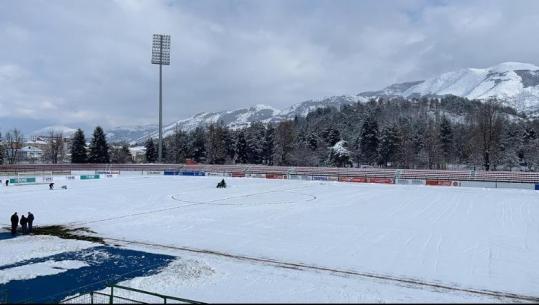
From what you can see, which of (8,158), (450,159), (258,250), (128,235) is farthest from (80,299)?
(8,158)

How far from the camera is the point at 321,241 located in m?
18.8

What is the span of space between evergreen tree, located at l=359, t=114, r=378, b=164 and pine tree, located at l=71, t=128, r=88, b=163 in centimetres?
5515

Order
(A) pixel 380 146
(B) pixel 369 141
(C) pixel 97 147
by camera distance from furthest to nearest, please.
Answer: (C) pixel 97 147, (B) pixel 369 141, (A) pixel 380 146

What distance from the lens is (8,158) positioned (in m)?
105

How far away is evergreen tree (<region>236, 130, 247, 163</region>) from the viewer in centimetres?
9012

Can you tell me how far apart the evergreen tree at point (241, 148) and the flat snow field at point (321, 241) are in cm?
5391

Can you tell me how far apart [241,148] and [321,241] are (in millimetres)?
72239

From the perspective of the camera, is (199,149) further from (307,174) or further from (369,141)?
(307,174)

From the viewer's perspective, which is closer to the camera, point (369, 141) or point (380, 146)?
point (380, 146)

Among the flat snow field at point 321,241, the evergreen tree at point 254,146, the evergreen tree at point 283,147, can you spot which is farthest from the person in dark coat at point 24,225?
the evergreen tree at point 254,146

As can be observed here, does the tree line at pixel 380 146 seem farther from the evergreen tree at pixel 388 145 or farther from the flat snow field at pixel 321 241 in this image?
the flat snow field at pixel 321 241

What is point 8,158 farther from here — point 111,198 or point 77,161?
point 111,198

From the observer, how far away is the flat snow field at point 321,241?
41.9ft

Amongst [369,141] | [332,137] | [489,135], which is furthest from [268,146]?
[489,135]
